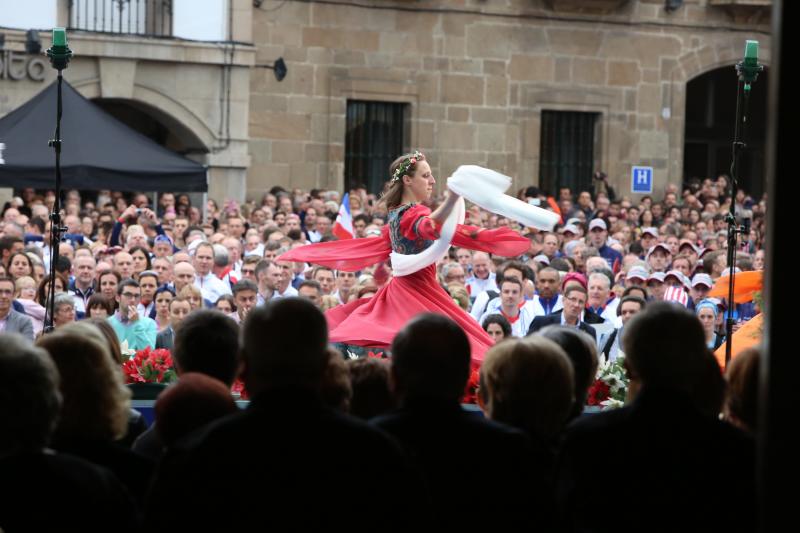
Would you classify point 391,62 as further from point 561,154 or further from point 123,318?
point 123,318

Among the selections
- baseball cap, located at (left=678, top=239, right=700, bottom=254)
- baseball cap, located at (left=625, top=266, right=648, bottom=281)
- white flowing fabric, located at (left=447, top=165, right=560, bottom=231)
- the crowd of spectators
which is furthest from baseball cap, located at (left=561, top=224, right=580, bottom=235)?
the crowd of spectators

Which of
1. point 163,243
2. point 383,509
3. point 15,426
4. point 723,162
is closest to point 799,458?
point 383,509

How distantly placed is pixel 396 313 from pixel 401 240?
1.32ft

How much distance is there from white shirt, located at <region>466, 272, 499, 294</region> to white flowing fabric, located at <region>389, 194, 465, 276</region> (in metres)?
5.38

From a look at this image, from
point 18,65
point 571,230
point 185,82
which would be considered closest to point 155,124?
point 185,82

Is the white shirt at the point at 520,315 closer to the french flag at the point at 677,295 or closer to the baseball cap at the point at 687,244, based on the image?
the french flag at the point at 677,295

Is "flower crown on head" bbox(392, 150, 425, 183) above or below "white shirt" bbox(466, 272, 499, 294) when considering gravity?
above

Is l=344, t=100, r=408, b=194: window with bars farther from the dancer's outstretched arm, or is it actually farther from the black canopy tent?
the dancer's outstretched arm

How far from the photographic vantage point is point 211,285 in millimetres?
12312

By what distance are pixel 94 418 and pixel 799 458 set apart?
6.27ft

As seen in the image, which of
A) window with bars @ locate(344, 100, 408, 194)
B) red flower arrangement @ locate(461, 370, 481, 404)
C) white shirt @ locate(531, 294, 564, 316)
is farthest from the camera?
window with bars @ locate(344, 100, 408, 194)

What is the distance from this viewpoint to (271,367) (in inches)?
140

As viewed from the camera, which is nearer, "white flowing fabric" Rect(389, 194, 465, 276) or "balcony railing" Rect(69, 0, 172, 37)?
"white flowing fabric" Rect(389, 194, 465, 276)

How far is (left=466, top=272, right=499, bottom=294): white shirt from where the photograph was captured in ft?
44.2
